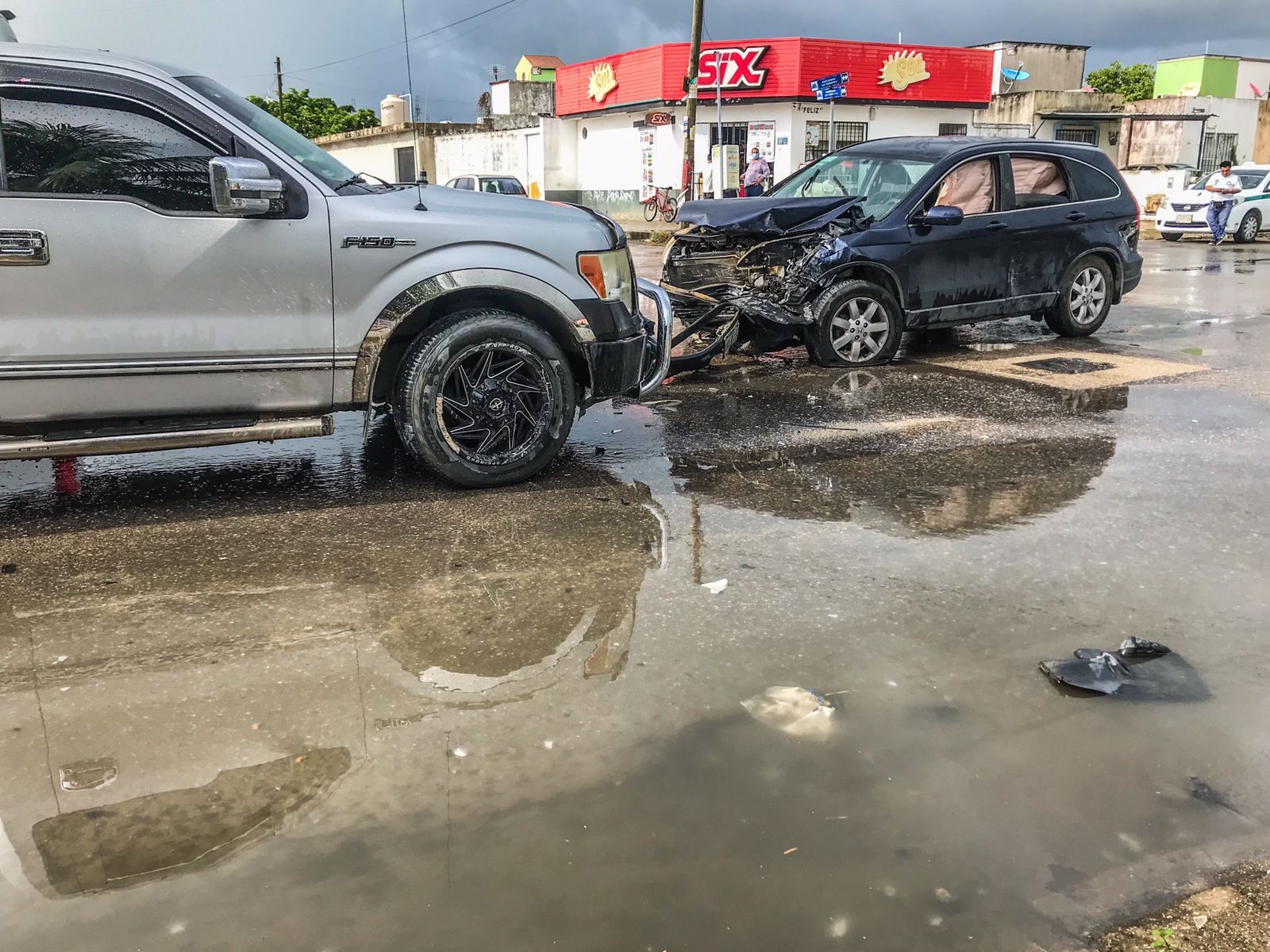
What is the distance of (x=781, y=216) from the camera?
8.57 meters

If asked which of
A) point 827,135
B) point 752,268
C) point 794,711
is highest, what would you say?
point 827,135

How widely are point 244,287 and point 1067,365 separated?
669cm

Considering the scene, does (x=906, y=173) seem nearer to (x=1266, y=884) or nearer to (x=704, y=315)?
(x=704, y=315)

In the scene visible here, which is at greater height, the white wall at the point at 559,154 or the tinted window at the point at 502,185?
the white wall at the point at 559,154

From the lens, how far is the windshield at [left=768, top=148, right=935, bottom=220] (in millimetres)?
8781

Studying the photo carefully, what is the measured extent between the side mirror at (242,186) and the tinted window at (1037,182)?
676cm

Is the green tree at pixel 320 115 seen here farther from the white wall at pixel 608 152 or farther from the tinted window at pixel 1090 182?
the tinted window at pixel 1090 182

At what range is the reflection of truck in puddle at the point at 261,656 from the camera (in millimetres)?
2648

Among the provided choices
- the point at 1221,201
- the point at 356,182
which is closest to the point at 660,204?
the point at 1221,201

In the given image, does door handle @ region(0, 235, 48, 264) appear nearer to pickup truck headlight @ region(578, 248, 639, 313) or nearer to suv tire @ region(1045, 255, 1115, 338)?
pickup truck headlight @ region(578, 248, 639, 313)

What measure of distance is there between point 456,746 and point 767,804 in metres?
0.87

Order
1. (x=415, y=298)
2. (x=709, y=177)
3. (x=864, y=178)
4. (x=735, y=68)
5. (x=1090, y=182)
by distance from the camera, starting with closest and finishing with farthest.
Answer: (x=415, y=298) → (x=864, y=178) → (x=1090, y=182) → (x=735, y=68) → (x=709, y=177)

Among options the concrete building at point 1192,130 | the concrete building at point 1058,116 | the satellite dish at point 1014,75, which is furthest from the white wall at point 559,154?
the concrete building at point 1192,130

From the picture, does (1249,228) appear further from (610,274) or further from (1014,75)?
(610,274)
